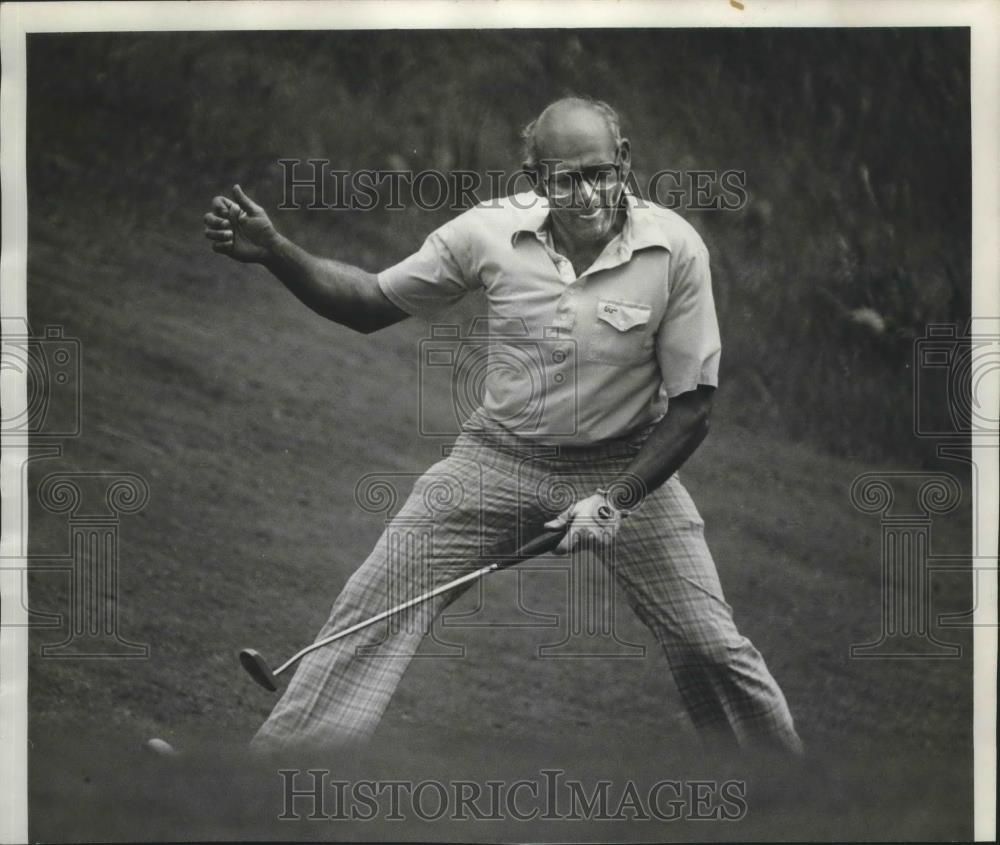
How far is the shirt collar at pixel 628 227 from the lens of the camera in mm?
6230

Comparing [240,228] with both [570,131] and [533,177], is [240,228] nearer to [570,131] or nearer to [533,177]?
[533,177]

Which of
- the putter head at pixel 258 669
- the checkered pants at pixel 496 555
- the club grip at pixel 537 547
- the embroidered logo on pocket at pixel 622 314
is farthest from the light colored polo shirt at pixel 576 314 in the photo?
the putter head at pixel 258 669

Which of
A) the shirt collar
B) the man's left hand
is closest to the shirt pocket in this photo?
the shirt collar

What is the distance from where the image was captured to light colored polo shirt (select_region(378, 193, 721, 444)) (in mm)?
6207

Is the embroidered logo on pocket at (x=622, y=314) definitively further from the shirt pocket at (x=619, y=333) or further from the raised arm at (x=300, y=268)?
the raised arm at (x=300, y=268)

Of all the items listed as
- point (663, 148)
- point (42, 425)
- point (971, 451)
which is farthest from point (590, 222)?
point (42, 425)

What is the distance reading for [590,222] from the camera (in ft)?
20.4

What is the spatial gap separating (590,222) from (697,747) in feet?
6.21

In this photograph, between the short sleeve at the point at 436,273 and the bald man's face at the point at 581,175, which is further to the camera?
the short sleeve at the point at 436,273

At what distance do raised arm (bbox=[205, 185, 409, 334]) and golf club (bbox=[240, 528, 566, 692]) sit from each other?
3.07 ft

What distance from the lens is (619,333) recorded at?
20.4 feet

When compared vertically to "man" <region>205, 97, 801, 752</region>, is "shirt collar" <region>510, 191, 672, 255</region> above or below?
above

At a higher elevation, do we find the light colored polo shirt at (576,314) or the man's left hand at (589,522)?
the light colored polo shirt at (576,314)

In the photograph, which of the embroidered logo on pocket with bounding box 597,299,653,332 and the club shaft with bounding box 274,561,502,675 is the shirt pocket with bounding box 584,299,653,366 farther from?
the club shaft with bounding box 274,561,502,675
